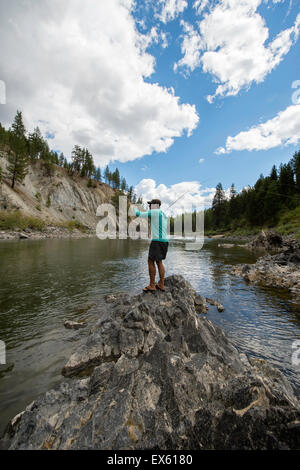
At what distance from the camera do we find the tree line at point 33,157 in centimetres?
6153

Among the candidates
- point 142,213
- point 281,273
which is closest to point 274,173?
point 281,273

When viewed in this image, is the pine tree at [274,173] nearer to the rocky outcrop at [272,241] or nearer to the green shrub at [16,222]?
the rocky outcrop at [272,241]

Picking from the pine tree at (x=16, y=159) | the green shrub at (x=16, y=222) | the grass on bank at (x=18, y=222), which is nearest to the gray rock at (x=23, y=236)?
the grass on bank at (x=18, y=222)

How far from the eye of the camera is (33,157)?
8256 cm

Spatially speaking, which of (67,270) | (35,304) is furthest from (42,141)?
(35,304)

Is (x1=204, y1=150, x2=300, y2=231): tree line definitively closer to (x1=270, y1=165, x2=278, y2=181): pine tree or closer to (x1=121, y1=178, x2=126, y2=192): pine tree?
(x1=270, y1=165, x2=278, y2=181): pine tree

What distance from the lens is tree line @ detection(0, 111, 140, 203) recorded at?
61531 millimetres

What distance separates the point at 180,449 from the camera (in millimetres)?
2703

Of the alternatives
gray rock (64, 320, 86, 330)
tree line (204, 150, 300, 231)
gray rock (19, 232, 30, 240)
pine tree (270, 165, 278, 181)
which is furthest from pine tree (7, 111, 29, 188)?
pine tree (270, 165, 278, 181)

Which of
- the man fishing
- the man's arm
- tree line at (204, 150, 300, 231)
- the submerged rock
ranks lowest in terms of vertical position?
the submerged rock

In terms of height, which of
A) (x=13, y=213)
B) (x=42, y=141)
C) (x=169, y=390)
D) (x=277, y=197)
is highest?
(x=42, y=141)

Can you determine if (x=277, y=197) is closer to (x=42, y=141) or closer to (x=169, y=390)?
(x=169, y=390)

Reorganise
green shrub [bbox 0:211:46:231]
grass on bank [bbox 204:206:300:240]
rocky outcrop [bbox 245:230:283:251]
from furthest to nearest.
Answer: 1. grass on bank [bbox 204:206:300:240]
2. green shrub [bbox 0:211:46:231]
3. rocky outcrop [bbox 245:230:283:251]
